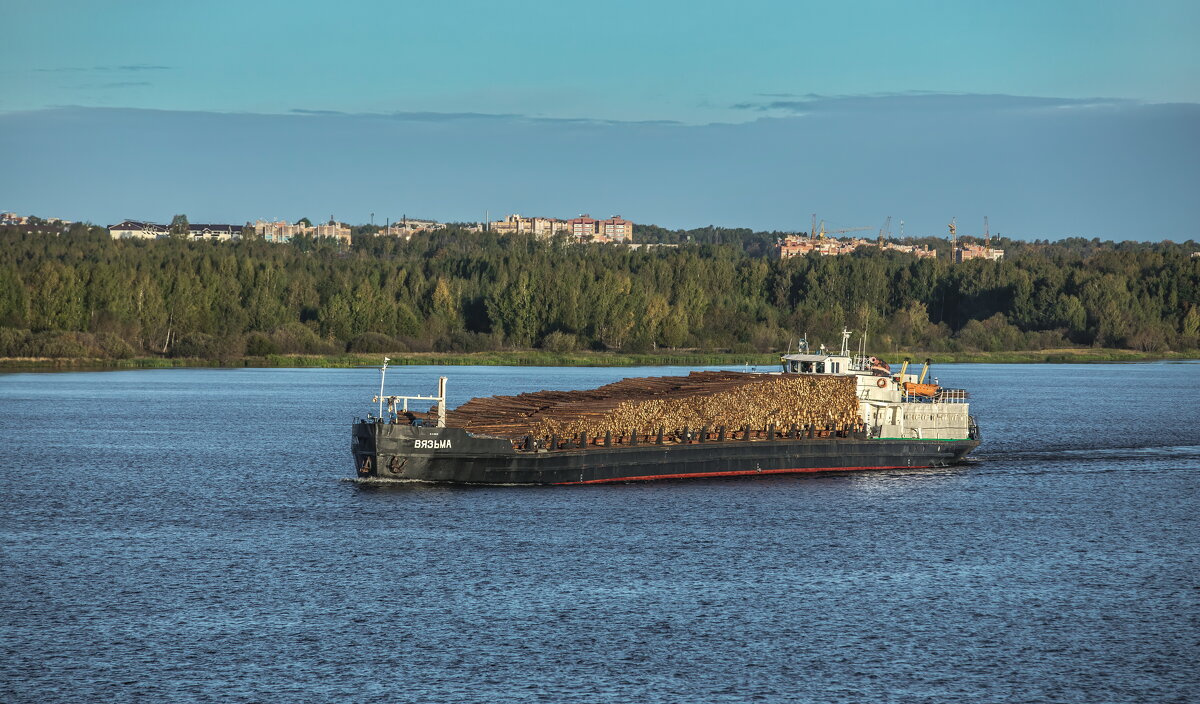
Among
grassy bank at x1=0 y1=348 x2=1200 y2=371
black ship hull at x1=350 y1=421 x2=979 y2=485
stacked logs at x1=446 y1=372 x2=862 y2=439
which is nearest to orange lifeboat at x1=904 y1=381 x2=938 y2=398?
black ship hull at x1=350 y1=421 x2=979 y2=485

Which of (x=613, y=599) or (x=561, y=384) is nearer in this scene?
(x=613, y=599)

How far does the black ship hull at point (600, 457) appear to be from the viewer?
51438 mm

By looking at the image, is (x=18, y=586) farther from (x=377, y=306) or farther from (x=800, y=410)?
(x=377, y=306)

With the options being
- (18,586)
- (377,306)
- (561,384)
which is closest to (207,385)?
(561,384)

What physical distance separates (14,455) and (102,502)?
18887 mm

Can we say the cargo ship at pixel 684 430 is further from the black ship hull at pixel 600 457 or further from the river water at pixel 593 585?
the river water at pixel 593 585

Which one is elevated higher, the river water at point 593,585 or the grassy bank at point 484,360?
the grassy bank at point 484,360

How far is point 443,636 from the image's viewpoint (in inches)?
1264

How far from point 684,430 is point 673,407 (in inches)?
47.1

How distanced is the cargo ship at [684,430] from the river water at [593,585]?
42.6 inches

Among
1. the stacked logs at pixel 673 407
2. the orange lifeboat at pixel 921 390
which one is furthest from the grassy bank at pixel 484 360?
the stacked logs at pixel 673 407

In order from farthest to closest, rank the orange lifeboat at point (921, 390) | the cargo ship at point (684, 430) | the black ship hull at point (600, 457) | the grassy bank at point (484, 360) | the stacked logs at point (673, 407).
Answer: the grassy bank at point (484, 360), the orange lifeboat at point (921, 390), the stacked logs at point (673, 407), the cargo ship at point (684, 430), the black ship hull at point (600, 457)

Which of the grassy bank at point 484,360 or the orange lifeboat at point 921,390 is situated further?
the grassy bank at point 484,360

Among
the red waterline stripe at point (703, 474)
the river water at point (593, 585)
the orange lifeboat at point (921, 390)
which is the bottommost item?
the river water at point (593, 585)
